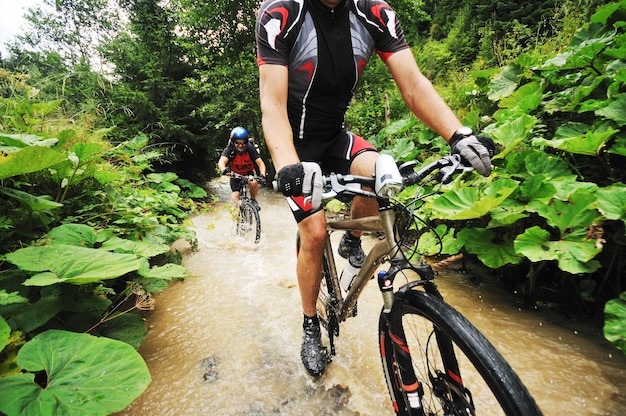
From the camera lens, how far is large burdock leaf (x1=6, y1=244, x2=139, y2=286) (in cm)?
136

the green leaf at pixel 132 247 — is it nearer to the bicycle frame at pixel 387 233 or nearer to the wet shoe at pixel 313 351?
the wet shoe at pixel 313 351

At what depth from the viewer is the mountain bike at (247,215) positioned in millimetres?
5245

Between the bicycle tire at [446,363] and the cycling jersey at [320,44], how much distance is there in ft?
4.40

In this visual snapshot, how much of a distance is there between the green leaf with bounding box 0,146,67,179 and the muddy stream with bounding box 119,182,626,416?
1.50m

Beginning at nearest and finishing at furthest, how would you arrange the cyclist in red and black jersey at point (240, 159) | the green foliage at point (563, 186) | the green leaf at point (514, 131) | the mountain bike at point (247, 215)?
the green foliage at point (563, 186), the green leaf at point (514, 131), the mountain bike at point (247, 215), the cyclist in red and black jersey at point (240, 159)

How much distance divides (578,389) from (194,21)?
37.5 feet

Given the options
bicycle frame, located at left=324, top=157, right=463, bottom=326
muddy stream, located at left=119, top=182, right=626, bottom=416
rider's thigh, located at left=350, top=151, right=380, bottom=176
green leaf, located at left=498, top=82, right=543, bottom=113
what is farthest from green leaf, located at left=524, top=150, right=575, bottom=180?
bicycle frame, located at left=324, top=157, right=463, bottom=326

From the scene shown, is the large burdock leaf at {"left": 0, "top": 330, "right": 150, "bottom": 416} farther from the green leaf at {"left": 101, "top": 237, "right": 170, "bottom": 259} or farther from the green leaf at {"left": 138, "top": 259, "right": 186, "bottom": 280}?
the green leaf at {"left": 101, "top": 237, "right": 170, "bottom": 259}

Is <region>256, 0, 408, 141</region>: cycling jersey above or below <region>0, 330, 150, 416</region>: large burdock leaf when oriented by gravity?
above

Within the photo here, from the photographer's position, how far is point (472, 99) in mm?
4266

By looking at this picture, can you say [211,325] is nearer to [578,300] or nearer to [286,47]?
[286,47]

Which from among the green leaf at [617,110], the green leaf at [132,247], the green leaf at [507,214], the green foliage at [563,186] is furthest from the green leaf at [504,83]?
the green leaf at [132,247]

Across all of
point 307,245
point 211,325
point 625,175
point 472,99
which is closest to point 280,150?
point 307,245

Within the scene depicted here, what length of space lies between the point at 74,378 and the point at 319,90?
1.86 meters
